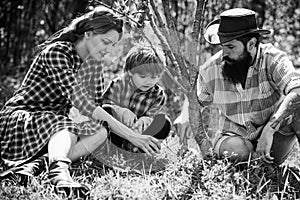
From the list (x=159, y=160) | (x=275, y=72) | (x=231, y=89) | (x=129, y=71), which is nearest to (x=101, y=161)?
(x=159, y=160)

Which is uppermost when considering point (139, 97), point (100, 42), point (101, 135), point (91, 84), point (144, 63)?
point (100, 42)

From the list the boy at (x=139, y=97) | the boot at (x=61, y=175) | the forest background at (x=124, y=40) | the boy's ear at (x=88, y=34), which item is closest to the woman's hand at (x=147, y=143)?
the boy at (x=139, y=97)

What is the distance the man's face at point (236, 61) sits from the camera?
3125 mm

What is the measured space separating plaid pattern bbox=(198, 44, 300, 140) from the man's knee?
9cm

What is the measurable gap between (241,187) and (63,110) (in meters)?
1.09

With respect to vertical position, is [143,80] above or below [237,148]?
above

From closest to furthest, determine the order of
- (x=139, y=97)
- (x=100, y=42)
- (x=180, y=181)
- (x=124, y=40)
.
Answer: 1. (x=180, y=181)
2. (x=100, y=42)
3. (x=139, y=97)
4. (x=124, y=40)

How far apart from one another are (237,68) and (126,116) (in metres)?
0.72

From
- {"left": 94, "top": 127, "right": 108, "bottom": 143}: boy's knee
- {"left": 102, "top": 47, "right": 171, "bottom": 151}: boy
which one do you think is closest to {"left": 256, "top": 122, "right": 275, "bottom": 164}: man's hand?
{"left": 102, "top": 47, "right": 171, "bottom": 151}: boy

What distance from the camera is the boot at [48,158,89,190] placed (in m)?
2.76

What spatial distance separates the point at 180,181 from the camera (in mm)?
2951

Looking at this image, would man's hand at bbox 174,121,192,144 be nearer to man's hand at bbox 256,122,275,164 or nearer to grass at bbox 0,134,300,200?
grass at bbox 0,134,300,200

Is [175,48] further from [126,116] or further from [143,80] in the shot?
[126,116]

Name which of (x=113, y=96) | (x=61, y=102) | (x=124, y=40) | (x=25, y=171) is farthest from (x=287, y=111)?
(x=124, y=40)
